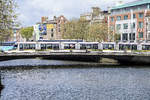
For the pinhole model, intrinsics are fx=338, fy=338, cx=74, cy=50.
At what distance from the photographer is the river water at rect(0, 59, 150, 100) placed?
50562 mm

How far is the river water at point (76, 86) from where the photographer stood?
166ft

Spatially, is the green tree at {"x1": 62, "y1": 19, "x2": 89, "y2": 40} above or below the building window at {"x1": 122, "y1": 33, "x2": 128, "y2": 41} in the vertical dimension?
above

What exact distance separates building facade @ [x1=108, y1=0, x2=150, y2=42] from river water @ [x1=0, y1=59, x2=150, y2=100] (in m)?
61.8

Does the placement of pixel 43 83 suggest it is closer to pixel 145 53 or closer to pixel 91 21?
pixel 145 53

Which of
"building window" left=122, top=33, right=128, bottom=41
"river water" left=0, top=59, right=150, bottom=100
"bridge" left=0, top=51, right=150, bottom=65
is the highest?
"building window" left=122, top=33, right=128, bottom=41

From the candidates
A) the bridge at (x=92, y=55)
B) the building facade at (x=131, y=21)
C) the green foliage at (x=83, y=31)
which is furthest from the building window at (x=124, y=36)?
the bridge at (x=92, y=55)

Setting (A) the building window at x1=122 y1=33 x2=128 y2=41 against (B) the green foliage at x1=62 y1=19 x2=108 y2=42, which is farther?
(A) the building window at x1=122 y1=33 x2=128 y2=41

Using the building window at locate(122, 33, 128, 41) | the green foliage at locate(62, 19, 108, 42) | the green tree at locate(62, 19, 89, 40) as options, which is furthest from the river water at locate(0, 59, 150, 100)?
the green tree at locate(62, 19, 89, 40)

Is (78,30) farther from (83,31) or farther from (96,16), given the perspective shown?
(96,16)

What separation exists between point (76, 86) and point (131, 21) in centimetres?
8365

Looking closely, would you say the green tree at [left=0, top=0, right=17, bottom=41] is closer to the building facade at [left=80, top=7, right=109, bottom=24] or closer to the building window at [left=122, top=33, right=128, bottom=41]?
the building window at [left=122, top=33, right=128, bottom=41]

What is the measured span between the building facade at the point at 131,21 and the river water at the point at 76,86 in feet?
203

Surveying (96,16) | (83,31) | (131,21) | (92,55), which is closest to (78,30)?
(83,31)

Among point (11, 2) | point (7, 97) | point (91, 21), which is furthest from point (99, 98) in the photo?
point (91, 21)
